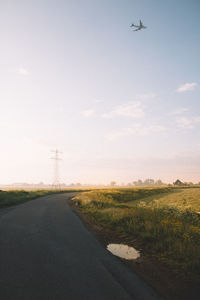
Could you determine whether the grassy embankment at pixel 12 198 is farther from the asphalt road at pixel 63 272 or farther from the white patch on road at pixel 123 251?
the white patch on road at pixel 123 251

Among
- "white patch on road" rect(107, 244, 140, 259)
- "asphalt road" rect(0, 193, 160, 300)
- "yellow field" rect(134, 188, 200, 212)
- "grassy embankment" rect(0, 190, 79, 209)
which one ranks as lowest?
"yellow field" rect(134, 188, 200, 212)

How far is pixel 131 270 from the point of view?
14.0 feet

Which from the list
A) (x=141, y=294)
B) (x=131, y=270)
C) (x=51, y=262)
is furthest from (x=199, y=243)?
(x=51, y=262)

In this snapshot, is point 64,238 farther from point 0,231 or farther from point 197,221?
point 197,221

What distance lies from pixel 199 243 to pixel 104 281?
160 inches

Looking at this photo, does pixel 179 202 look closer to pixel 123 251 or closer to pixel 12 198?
pixel 123 251

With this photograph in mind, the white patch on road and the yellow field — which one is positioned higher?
the white patch on road

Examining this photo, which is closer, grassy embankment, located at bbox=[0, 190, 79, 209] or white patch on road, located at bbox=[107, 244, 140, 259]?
white patch on road, located at bbox=[107, 244, 140, 259]

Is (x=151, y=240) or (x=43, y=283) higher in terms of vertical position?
(x=43, y=283)

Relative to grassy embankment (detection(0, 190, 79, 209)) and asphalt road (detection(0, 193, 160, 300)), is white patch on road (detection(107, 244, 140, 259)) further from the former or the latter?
grassy embankment (detection(0, 190, 79, 209))

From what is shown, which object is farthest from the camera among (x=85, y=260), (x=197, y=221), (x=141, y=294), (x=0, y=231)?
(x=197, y=221)

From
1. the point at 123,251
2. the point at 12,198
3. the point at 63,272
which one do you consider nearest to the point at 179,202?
the point at 123,251

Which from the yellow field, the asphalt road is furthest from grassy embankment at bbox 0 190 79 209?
the yellow field

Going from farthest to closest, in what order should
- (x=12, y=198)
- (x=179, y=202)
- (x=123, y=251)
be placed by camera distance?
(x=12, y=198)
(x=179, y=202)
(x=123, y=251)
